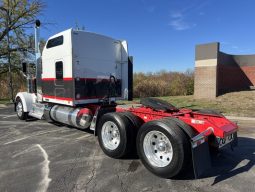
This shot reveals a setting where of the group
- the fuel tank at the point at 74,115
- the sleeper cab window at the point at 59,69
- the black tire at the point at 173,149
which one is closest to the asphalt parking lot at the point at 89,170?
the black tire at the point at 173,149

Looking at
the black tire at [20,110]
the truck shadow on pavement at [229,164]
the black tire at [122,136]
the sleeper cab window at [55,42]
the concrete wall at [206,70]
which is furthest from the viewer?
the concrete wall at [206,70]

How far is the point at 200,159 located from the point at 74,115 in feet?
14.1

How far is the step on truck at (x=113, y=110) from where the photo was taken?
4.24 metres

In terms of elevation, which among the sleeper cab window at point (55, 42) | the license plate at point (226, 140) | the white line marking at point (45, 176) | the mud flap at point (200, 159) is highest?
the sleeper cab window at point (55, 42)

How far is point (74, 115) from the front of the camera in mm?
7270

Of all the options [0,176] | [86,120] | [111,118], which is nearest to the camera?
[0,176]

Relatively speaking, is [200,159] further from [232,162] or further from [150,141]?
[232,162]

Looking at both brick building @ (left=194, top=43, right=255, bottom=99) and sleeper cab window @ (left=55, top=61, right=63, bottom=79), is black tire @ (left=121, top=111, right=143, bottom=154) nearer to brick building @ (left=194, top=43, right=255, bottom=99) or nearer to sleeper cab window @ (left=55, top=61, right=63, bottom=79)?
sleeper cab window @ (left=55, top=61, right=63, bottom=79)

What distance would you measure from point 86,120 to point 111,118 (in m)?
1.79

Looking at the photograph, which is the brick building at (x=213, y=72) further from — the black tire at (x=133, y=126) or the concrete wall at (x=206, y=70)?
the black tire at (x=133, y=126)

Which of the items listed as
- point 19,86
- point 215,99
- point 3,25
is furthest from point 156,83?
point 3,25

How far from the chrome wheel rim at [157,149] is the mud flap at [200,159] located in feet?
1.47

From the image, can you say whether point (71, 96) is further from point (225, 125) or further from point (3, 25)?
point (3, 25)

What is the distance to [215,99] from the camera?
17359mm
